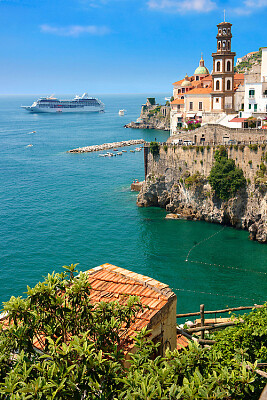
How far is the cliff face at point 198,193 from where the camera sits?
3978cm

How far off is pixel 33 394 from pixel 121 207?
43226mm

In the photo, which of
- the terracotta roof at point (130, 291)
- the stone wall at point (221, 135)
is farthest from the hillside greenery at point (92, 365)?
the stone wall at point (221, 135)

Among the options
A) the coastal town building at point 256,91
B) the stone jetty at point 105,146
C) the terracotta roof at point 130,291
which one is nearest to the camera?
the terracotta roof at point 130,291

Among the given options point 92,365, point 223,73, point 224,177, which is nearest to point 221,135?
point 224,177

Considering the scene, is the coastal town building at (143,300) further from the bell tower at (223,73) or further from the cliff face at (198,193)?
the bell tower at (223,73)

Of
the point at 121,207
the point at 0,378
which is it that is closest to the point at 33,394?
the point at 0,378

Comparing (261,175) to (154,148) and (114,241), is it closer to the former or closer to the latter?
(154,148)

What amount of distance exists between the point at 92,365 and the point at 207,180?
37.5 m

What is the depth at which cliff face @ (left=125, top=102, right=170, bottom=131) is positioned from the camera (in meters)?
132

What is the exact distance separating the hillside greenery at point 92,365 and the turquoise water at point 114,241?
19179mm

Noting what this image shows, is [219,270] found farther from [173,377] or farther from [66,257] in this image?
[173,377]

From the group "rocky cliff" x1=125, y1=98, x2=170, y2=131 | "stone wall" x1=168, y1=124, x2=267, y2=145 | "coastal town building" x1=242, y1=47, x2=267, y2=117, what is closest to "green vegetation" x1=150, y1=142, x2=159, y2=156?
"stone wall" x1=168, y1=124, x2=267, y2=145

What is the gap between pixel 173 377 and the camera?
862cm

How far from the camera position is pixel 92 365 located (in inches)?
326
